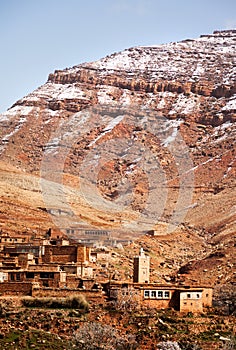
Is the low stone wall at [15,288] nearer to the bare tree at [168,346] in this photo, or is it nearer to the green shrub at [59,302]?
the green shrub at [59,302]

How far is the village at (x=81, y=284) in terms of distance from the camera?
53.5 m

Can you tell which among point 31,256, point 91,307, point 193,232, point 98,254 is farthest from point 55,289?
point 193,232

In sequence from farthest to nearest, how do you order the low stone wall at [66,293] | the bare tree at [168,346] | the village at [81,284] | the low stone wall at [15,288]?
the low stone wall at [15,288]
the low stone wall at [66,293]
the village at [81,284]
the bare tree at [168,346]

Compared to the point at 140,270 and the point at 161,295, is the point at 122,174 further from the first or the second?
the point at 161,295

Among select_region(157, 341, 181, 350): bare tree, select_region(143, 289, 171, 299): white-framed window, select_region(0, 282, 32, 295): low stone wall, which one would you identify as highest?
select_region(0, 282, 32, 295): low stone wall

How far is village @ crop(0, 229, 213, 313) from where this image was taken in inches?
2106

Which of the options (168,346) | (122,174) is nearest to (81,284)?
(168,346)

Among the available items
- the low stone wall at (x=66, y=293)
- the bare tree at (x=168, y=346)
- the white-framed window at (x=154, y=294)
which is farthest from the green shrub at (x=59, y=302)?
the bare tree at (x=168, y=346)

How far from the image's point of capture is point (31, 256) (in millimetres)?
61438

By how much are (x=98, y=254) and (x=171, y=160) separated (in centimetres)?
10293

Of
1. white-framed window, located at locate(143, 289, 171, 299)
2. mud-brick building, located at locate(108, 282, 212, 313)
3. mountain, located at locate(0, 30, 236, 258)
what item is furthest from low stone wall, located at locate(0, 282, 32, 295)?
mountain, located at locate(0, 30, 236, 258)

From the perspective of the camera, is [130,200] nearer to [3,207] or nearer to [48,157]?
[48,157]

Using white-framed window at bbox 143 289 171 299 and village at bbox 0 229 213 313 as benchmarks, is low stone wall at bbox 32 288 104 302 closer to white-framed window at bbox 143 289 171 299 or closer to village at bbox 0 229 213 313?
village at bbox 0 229 213 313

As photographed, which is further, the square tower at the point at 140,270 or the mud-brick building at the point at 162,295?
the square tower at the point at 140,270
